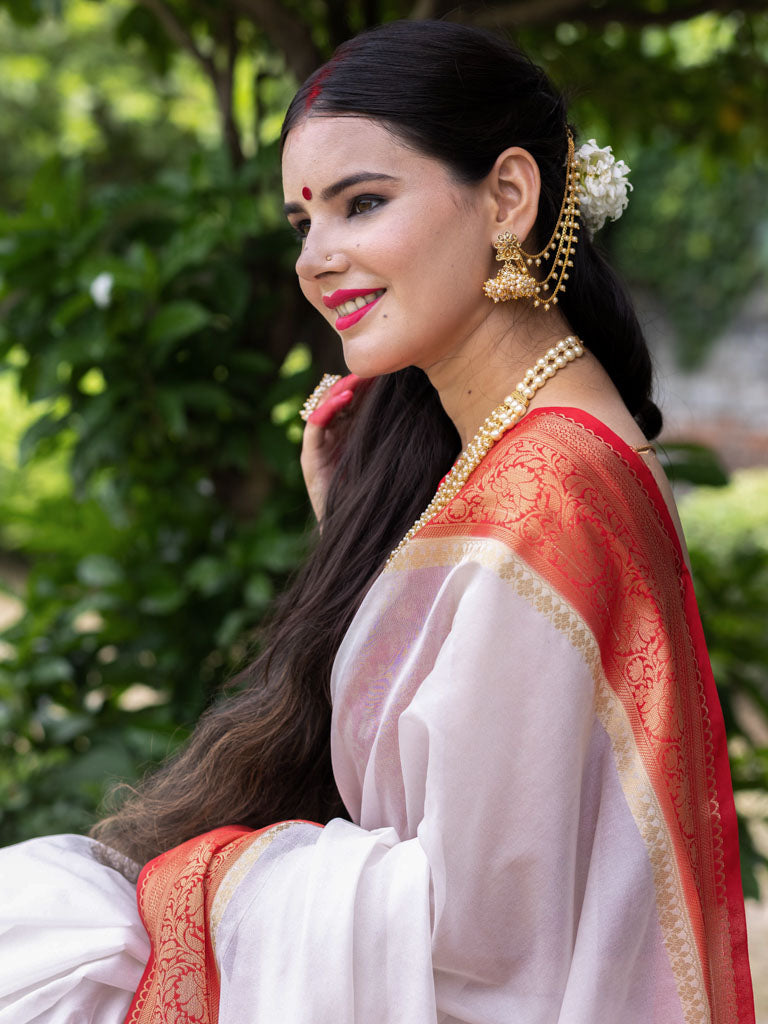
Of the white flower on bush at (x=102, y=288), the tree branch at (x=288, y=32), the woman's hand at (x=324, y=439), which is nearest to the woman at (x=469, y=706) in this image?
the woman's hand at (x=324, y=439)

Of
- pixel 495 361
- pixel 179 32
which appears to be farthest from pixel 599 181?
pixel 179 32

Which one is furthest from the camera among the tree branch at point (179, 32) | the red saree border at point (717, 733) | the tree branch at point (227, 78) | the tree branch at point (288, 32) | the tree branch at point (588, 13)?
the tree branch at point (227, 78)

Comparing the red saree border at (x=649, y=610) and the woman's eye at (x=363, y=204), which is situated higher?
the woman's eye at (x=363, y=204)

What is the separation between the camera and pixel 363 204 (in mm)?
1368

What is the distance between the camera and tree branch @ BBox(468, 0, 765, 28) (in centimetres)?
243

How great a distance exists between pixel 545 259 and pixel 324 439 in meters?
0.59

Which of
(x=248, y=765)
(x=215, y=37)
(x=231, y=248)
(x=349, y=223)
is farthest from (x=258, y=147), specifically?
(x=248, y=765)

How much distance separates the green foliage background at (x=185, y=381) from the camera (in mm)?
2600

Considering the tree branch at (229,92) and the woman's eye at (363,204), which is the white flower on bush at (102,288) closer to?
the tree branch at (229,92)

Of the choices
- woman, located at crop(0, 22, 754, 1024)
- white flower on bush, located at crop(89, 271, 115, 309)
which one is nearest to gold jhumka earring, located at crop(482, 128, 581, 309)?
woman, located at crop(0, 22, 754, 1024)

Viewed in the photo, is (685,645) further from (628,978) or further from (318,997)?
(318,997)

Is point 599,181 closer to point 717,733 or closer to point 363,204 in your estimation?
point 363,204

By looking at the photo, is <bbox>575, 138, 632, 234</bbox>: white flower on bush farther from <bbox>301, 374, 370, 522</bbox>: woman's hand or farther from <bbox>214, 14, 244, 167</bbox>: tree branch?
<bbox>214, 14, 244, 167</bbox>: tree branch

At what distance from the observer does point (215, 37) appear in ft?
9.95
